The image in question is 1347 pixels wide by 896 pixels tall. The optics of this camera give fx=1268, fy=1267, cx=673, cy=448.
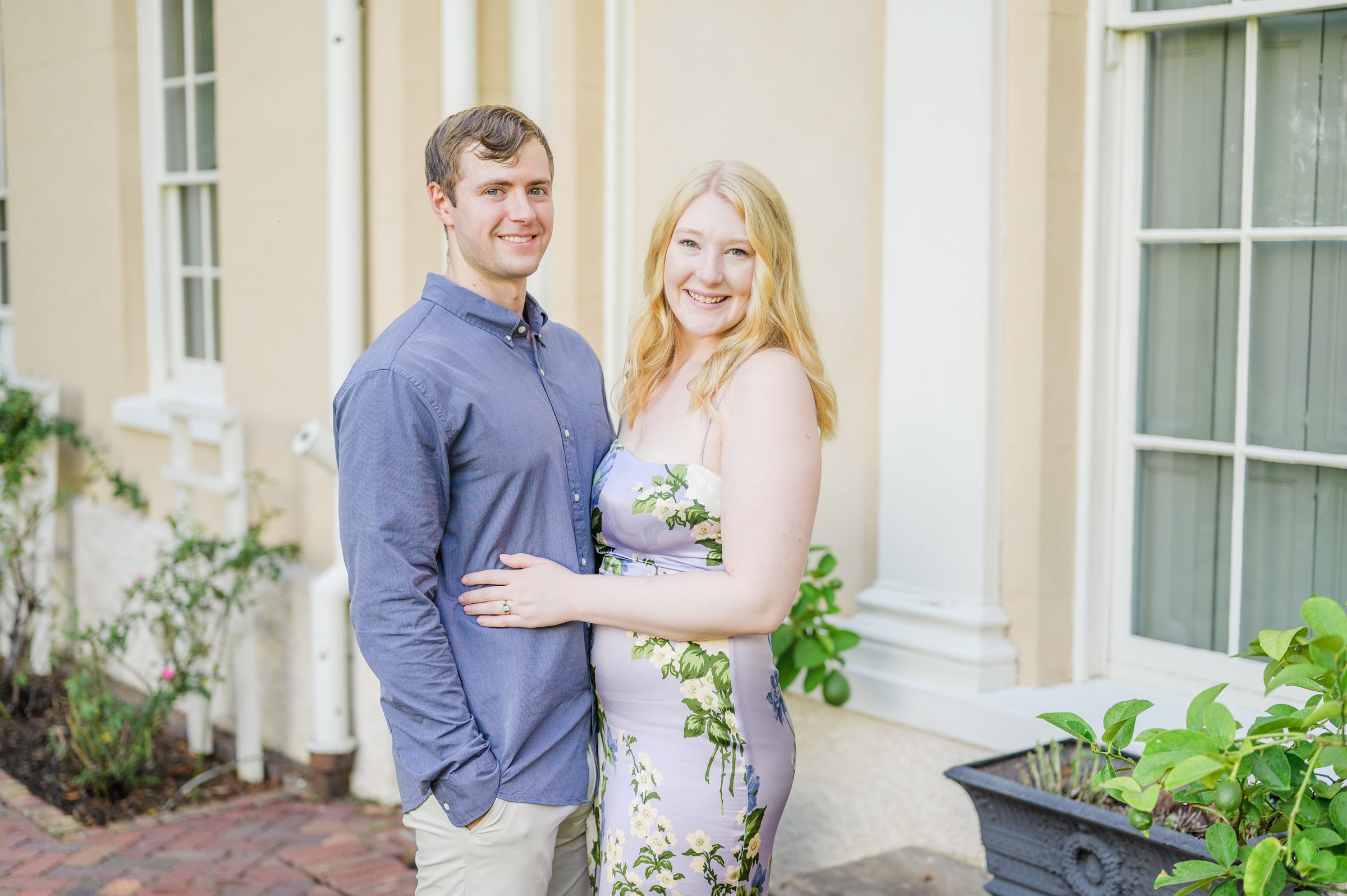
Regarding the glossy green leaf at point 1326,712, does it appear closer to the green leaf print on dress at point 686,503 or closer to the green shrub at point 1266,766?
the green shrub at point 1266,766

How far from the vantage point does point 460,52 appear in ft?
13.9

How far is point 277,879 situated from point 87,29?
4.57 metres

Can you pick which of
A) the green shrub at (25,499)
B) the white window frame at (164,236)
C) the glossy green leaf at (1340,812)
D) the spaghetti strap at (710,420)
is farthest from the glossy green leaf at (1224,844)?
the green shrub at (25,499)

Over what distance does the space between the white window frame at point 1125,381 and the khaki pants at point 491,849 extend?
1597 millimetres

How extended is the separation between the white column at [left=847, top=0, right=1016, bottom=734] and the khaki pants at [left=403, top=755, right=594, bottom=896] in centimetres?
133

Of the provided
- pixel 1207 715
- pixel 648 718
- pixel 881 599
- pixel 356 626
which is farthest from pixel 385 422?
pixel 881 599

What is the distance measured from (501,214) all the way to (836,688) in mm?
1632

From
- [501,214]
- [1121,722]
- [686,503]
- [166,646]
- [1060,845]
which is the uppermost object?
[501,214]

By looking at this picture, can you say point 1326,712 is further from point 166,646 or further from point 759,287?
point 166,646

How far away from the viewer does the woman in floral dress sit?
218 cm

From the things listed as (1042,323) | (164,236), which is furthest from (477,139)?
(164,236)

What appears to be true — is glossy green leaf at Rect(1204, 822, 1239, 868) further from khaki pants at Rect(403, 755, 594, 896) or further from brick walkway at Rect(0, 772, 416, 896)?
brick walkway at Rect(0, 772, 416, 896)

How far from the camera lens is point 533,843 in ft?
7.33

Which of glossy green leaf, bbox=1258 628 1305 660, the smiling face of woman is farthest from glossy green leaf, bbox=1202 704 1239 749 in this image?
the smiling face of woman
